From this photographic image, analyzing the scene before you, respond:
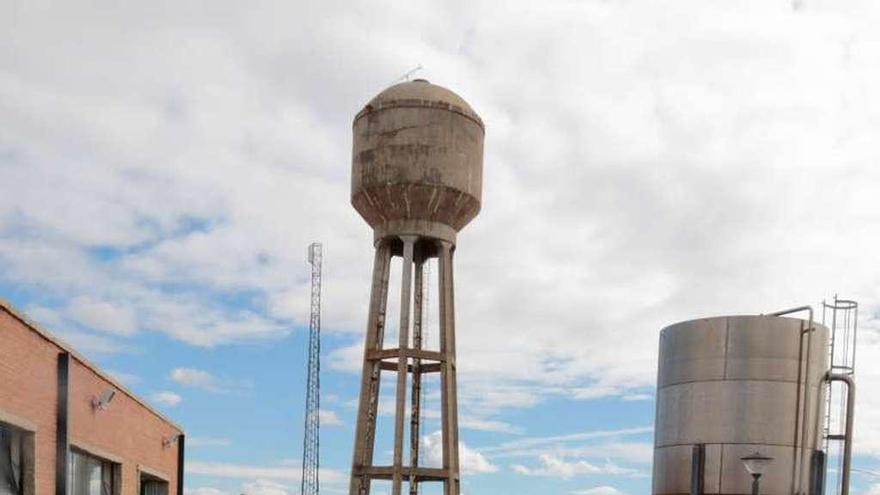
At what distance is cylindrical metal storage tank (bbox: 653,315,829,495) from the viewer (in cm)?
2291

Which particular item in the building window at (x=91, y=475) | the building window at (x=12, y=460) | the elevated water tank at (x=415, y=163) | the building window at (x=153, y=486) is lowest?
the building window at (x=153, y=486)

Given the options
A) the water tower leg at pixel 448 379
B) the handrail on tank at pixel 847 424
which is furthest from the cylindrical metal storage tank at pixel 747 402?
the water tower leg at pixel 448 379

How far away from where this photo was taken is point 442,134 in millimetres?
33438

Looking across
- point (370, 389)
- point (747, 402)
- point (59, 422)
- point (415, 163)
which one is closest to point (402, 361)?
point (370, 389)

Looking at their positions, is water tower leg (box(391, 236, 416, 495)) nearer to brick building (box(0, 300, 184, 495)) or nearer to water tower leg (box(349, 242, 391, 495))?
water tower leg (box(349, 242, 391, 495))

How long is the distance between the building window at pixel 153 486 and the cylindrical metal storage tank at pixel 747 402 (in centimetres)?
1340

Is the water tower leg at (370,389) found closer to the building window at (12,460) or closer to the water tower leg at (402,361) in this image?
the water tower leg at (402,361)

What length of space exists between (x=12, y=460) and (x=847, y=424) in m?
17.9

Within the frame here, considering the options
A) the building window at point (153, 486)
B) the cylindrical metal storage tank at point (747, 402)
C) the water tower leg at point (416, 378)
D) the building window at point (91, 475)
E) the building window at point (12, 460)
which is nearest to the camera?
the building window at point (12, 460)

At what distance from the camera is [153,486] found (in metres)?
27.4

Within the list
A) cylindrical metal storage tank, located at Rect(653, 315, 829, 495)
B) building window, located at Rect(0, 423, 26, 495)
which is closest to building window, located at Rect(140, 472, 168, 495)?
building window, located at Rect(0, 423, 26, 495)

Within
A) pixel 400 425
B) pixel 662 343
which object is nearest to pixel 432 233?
pixel 400 425

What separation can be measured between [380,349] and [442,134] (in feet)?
24.2

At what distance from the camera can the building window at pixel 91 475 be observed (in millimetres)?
19172
